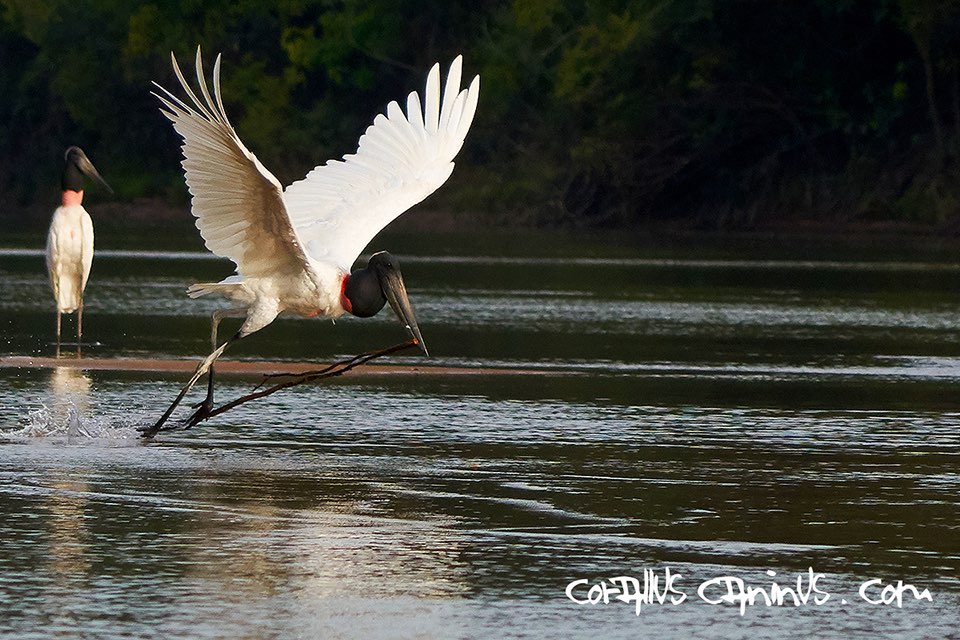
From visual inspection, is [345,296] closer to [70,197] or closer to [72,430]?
[72,430]

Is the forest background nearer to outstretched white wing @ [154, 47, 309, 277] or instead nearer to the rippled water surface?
the rippled water surface

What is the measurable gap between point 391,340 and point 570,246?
19834mm

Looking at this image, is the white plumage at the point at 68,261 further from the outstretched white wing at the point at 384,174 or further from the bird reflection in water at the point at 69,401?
the outstretched white wing at the point at 384,174

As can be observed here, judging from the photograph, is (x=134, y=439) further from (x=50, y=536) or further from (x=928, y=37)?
(x=928, y=37)

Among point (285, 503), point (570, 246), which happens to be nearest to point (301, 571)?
point (285, 503)

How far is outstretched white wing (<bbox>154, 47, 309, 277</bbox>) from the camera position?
10.3 meters

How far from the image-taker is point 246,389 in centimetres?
1426

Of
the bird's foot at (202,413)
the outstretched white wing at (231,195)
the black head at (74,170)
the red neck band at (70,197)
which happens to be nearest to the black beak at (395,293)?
the outstretched white wing at (231,195)

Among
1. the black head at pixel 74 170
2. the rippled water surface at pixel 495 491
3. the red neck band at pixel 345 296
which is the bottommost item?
the rippled water surface at pixel 495 491

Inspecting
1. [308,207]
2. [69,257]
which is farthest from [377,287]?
[69,257]

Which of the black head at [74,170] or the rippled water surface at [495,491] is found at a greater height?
the black head at [74,170]

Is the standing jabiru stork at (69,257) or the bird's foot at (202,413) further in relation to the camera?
the standing jabiru stork at (69,257)

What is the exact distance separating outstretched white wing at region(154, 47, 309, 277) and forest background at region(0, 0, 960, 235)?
33.0 m

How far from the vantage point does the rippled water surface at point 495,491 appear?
290 inches
